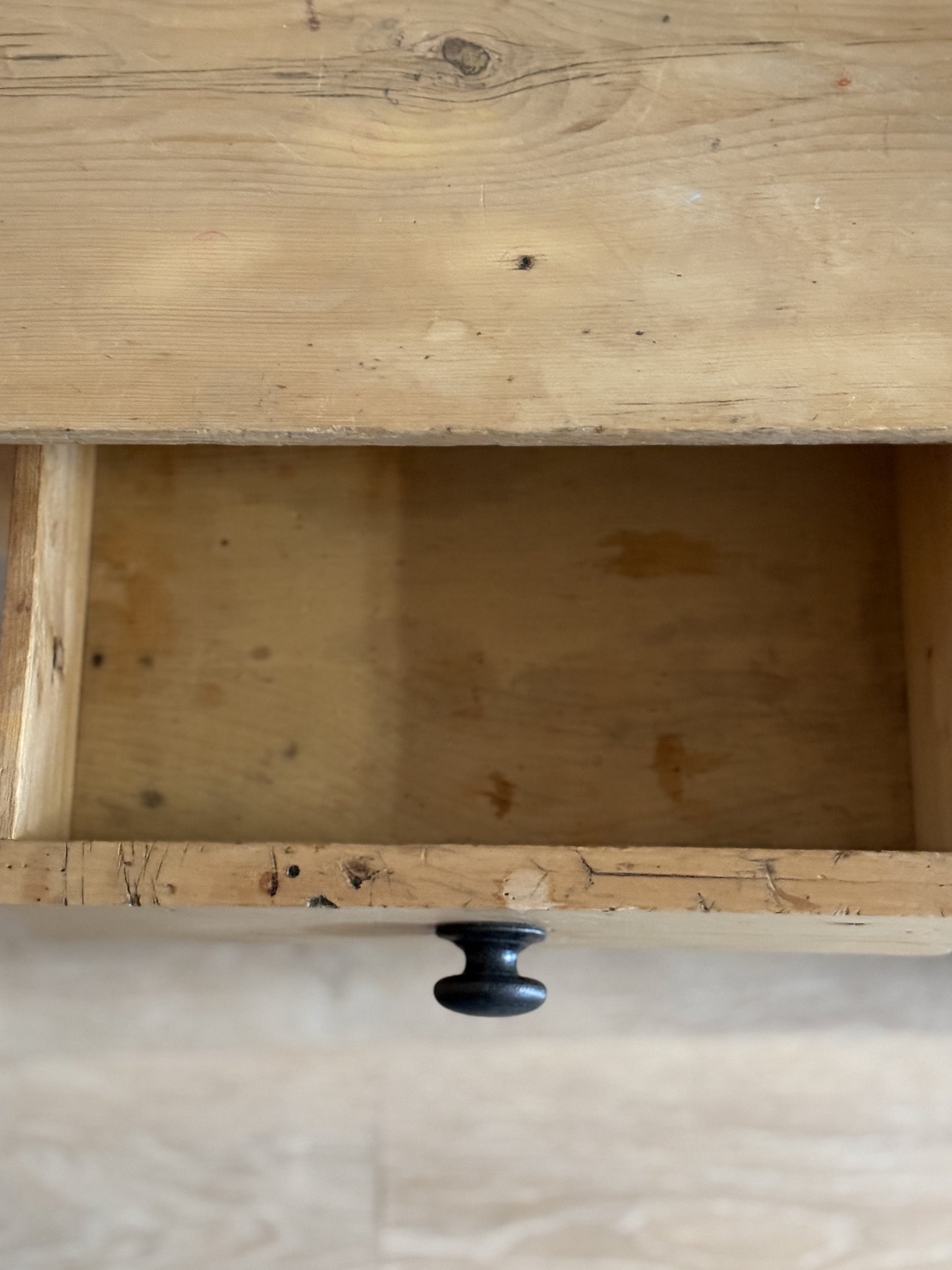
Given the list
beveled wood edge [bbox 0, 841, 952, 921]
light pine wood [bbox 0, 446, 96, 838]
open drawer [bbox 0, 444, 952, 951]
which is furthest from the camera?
open drawer [bbox 0, 444, 952, 951]

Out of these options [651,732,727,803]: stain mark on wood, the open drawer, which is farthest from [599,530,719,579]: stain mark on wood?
[651,732,727,803]: stain mark on wood

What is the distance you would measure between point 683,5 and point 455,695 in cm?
47

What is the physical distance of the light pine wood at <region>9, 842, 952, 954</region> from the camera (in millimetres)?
603

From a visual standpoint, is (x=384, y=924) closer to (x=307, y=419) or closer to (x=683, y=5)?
(x=307, y=419)

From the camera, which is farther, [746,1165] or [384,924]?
[746,1165]

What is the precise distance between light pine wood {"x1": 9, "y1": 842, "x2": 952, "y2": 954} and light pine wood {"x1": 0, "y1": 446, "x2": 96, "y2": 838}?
108 mm

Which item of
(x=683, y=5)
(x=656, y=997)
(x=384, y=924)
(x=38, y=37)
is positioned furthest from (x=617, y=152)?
(x=656, y=997)

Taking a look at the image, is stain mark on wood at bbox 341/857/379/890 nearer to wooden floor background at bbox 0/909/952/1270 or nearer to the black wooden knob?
the black wooden knob

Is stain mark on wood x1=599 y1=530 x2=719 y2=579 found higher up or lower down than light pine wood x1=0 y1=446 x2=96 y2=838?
higher up

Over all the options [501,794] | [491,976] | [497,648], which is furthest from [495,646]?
[491,976]

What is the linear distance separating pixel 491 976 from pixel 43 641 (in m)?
0.36

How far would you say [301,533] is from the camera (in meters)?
0.90

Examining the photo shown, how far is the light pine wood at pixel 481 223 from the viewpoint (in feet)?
2.05

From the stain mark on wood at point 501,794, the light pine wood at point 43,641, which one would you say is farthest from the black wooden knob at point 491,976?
the light pine wood at point 43,641
